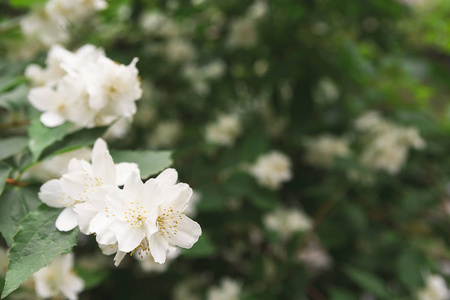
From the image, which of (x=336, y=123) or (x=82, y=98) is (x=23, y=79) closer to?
(x=82, y=98)

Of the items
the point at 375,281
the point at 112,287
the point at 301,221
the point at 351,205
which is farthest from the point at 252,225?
the point at 112,287

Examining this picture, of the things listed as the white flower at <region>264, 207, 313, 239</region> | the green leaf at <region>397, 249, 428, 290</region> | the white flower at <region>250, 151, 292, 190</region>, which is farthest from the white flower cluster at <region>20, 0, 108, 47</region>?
the green leaf at <region>397, 249, 428, 290</region>

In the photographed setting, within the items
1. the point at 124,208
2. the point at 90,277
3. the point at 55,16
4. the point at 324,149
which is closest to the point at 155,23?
the point at 55,16

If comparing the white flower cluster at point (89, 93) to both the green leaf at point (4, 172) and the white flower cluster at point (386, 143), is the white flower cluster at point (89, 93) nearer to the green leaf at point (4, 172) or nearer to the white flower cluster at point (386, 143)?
the green leaf at point (4, 172)

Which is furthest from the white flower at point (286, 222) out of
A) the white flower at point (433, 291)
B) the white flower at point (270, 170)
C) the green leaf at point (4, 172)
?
the green leaf at point (4, 172)

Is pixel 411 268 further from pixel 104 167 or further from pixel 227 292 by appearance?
pixel 104 167

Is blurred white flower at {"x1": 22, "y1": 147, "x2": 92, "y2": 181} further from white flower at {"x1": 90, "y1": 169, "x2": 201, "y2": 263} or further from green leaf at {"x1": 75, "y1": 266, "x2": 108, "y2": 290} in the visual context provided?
green leaf at {"x1": 75, "y1": 266, "x2": 108, "y2": 290}

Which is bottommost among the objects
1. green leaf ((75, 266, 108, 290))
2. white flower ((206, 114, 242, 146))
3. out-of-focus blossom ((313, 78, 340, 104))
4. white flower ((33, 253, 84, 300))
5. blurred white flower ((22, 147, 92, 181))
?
green leaf ((75, 266, 108, 290))
